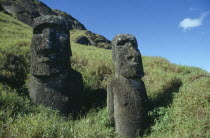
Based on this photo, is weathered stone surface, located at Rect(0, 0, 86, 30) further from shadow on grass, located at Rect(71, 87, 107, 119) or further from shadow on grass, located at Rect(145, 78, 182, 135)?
shadow on grass, located at Rect(145, 78, 182, 135)

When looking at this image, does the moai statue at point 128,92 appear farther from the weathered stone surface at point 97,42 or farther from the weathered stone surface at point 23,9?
the weathered stone surface at point 97,42

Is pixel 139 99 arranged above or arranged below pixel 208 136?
above

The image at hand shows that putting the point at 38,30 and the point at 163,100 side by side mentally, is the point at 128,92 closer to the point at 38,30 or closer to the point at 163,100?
the point at 163,100

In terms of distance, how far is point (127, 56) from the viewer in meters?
5.50

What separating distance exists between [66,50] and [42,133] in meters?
2.73

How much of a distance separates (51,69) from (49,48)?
21.4 inches

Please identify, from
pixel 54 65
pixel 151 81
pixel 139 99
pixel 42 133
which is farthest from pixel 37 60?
pixel 151 81

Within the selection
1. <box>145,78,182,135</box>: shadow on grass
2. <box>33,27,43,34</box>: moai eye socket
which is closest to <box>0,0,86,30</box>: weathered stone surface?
<box>33,27,43,34</box>: moai eye socket

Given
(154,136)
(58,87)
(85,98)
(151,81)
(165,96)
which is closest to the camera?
(154,136)

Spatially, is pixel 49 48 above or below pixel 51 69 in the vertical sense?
above

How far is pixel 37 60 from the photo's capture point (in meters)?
5.86

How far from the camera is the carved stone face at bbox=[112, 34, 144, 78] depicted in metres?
5.40

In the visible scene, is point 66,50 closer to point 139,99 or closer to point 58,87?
point 58,87

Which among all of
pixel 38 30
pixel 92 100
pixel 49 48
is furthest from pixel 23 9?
pixel 49 48
